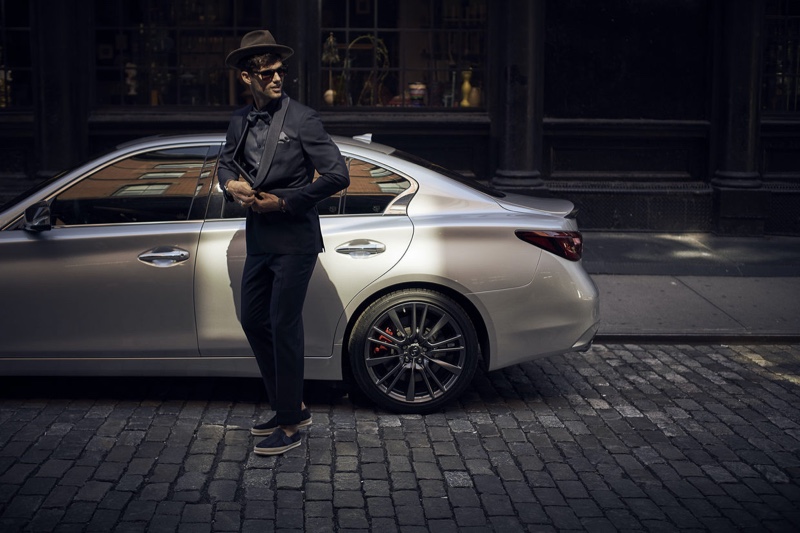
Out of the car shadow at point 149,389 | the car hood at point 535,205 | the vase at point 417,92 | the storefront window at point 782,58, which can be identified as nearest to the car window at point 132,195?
the car shadow at point 149,389

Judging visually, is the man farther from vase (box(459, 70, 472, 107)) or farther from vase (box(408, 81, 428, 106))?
vase (box(459, 70, 472, 107))

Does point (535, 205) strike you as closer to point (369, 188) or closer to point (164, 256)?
point (369, 188)

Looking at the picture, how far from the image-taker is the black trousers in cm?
557

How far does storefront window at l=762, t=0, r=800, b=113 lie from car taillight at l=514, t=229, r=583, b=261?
24.0 ft

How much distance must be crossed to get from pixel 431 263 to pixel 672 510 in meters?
1.96

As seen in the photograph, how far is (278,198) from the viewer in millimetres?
5418

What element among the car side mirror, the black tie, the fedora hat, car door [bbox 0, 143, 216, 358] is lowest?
car door [bbox 0, 143, 216, 358]

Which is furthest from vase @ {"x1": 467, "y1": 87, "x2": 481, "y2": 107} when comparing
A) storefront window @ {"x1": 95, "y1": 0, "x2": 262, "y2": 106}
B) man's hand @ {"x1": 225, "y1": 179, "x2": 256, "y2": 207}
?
man's hand @ {"x1": 225, "y1": 179, "x2": 256, "y2": 207}

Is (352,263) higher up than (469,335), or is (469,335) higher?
(352,263)

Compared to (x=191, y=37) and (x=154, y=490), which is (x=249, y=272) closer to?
(x=154, y=490)

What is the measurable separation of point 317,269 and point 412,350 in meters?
0.69

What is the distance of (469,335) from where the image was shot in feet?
20.6

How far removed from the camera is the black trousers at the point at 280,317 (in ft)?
18.3

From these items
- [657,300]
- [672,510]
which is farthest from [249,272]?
[657,300]
